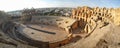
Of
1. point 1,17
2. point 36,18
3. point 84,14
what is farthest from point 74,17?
point 1,17

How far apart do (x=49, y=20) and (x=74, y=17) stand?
338 inches

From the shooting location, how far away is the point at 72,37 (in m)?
38.0

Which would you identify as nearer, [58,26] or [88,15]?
[88,15]

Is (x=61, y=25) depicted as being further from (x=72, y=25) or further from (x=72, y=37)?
(x=72, y=37)

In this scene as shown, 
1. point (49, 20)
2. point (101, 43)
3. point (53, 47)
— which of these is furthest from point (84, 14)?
point (101, 43)

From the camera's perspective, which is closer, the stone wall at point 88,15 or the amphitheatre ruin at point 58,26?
the amphitheatre ruin at point 58,26

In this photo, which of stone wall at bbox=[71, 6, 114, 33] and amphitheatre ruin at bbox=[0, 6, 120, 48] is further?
stone wall at bbox=[71, 6, 114, 33]

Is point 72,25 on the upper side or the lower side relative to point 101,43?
lower

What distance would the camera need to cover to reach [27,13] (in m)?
60.2

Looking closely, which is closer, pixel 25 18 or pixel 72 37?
pixel 72 37

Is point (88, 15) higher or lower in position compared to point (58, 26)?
higher

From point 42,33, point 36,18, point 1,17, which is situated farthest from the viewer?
point 36,18

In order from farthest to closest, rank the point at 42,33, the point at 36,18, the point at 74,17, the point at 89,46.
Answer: the point at 36,18 → the point at 74,17 → the point at 42,33 → the point at 89,46

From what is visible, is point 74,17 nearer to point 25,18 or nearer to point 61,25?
point 61,25
